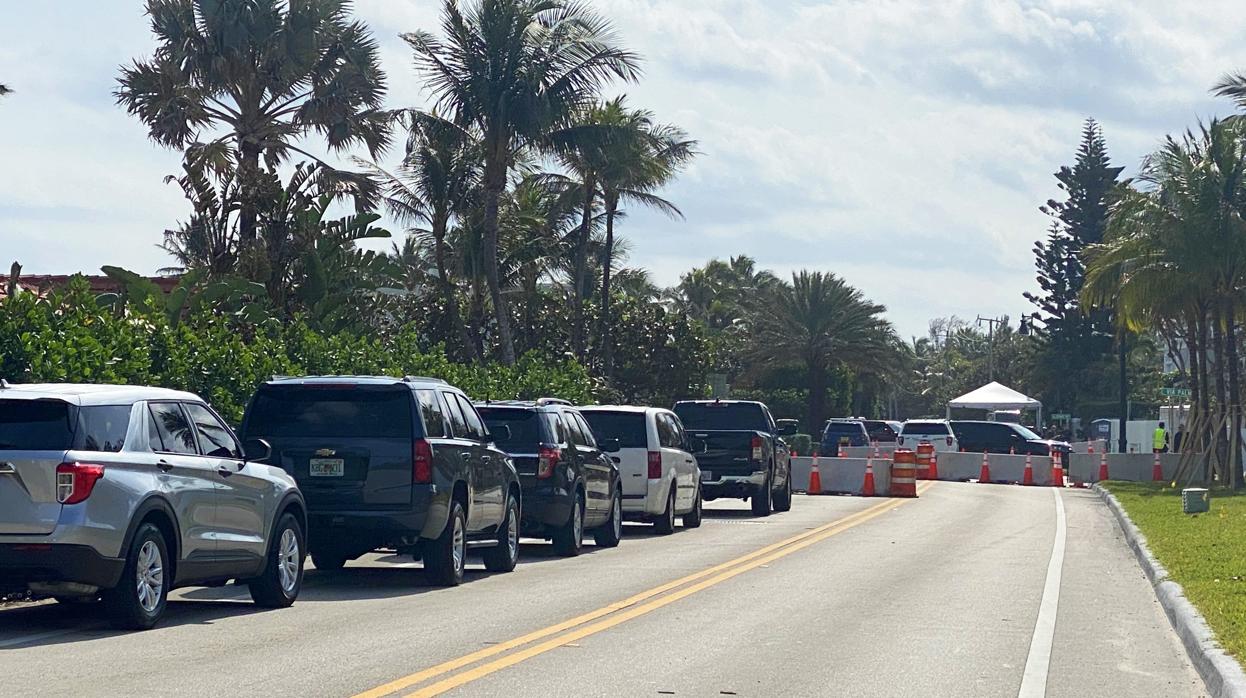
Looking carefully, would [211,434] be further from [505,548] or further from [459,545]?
[505,548]

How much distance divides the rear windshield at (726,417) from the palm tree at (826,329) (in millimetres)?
44614

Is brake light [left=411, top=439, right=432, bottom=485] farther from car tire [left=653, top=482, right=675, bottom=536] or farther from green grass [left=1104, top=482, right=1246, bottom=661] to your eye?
car tire [left=653, top=482, right=675, bottom=536]

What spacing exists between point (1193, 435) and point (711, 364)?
974 inches

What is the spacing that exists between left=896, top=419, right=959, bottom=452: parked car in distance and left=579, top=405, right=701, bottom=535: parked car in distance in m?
29.9

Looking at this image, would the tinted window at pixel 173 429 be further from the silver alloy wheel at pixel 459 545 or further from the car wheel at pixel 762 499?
the car wheel at pixel 762 499

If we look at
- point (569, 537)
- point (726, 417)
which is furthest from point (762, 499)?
point (569, 537)

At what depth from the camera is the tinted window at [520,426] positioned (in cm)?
Result: 1988

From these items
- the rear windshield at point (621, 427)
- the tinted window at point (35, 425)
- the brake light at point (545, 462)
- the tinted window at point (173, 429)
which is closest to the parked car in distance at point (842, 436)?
the rear windshield at point (621, 427)

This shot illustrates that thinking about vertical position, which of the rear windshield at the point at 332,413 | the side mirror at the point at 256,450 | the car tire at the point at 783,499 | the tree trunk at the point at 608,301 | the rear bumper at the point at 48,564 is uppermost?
the tree trunk at the point at 608,301

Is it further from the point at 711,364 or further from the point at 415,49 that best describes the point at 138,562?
the point at 711,364

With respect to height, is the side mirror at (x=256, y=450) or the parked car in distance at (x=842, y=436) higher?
the parked car in distance at (x=842, y=436)

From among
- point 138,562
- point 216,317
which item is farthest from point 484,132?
point 138,562

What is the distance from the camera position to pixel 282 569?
14.1 meters

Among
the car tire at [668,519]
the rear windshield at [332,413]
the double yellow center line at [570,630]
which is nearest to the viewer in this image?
the double yellow center line at [570,630]
